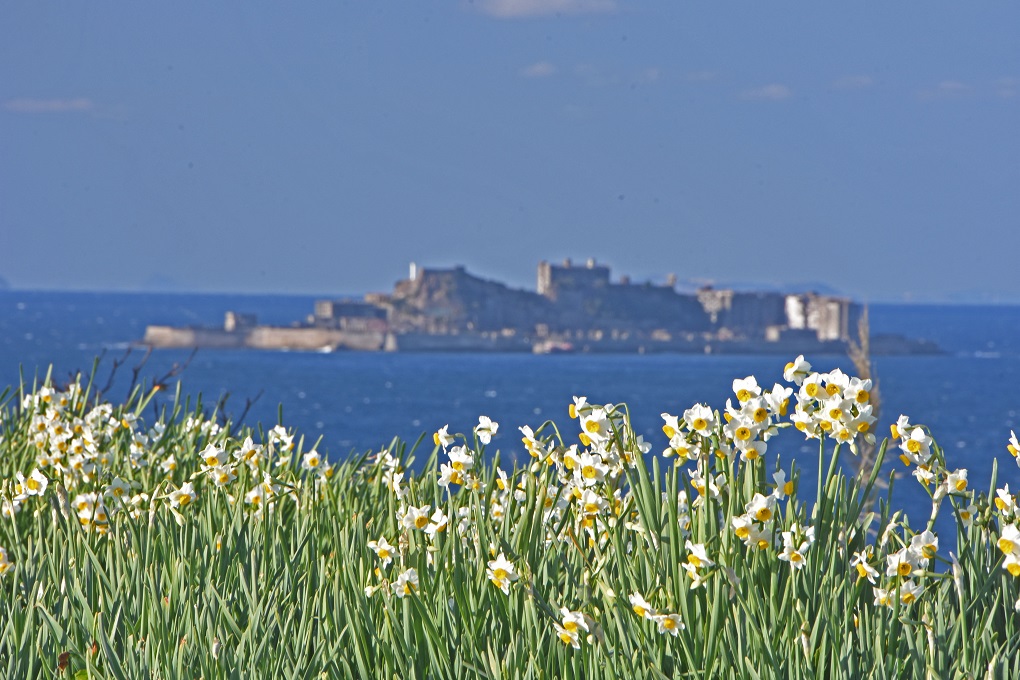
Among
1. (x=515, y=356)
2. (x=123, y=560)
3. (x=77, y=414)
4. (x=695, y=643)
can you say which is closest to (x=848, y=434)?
(x=695, y=643)

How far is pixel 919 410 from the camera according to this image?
66.9m

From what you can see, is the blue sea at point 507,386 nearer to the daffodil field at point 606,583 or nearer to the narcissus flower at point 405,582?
the daffodil field at point 606,583

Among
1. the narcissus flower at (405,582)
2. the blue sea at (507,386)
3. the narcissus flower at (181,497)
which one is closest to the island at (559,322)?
the blue sea at (507,386)

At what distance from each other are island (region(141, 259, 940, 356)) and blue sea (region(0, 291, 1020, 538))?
7.72ft

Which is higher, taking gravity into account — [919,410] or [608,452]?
[608,452]

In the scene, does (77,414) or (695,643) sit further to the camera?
(77,414)

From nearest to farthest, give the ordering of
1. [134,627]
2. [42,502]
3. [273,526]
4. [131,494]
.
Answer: [134,627] < [273,526] < [42,502] < [131,494]

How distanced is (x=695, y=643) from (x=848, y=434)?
529 millimetres

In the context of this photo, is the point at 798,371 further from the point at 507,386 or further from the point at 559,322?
the point at 559,322

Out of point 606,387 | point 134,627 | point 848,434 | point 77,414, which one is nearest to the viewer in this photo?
point 848,434

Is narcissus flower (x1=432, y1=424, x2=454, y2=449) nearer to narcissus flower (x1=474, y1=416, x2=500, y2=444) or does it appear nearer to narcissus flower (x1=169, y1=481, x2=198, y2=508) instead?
narcissus flower (x1=474, y1=416, x2=500, y2=444)

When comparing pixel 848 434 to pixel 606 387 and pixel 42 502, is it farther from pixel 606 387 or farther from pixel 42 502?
pixel 606 387

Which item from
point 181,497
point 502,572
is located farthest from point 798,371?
point 181,497

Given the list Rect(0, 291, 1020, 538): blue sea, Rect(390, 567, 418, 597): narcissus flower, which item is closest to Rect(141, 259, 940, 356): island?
Rect(0, 291, 1020, 538): blue sea
